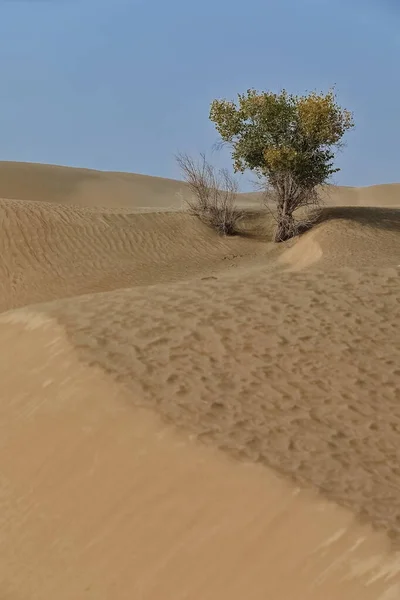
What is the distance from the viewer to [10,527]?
17.3ft

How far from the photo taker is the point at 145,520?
15.2ft

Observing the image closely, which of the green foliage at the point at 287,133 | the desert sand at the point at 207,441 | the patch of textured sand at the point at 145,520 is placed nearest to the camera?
the patch of textured sand at the point at 145,520

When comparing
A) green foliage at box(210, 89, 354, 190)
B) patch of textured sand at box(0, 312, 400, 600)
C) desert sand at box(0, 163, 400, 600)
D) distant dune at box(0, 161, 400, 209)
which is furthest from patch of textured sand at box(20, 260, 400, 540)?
distant dune at box(0, 161, 400, 209)

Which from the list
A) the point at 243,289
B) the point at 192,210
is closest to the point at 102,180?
the point at 192,210

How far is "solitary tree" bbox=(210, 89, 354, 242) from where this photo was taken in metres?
19.6

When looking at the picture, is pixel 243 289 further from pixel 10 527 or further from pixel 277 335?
pixel 10 527

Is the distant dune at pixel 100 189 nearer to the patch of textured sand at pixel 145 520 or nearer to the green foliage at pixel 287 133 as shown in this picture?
the green foliage at pixel 287 133

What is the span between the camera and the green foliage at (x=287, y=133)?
64.2 feet

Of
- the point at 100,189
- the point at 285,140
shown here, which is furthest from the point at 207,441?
the point at 100,189

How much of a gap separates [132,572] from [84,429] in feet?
4.48

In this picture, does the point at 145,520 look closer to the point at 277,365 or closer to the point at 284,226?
the point at 277,365

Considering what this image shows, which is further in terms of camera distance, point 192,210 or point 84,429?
point 192,210

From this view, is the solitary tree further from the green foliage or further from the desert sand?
the desert sand

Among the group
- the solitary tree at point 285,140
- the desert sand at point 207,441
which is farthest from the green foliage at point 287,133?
the desert sand at point 207,441
